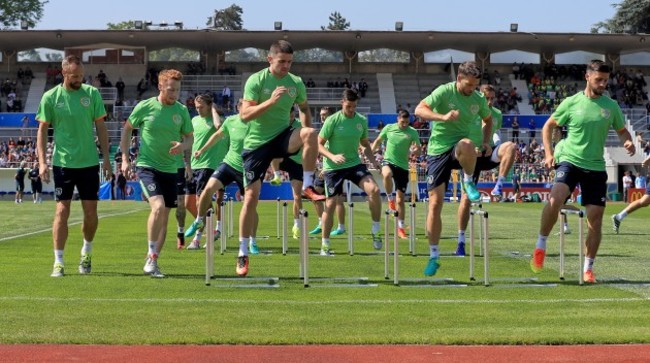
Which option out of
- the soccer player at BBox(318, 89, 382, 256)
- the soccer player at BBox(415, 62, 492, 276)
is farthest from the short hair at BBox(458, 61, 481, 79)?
the soccer player at BBox(318, 89, 382, 256)

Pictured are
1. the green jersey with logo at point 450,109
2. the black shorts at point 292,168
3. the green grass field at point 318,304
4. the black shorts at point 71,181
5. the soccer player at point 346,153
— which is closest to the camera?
the green grass field at point 318,304

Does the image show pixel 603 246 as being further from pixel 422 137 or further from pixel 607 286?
pixel 422 137

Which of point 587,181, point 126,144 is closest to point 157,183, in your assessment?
point 126,144

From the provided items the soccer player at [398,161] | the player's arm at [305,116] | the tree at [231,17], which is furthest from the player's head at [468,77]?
the tree at [231,17]

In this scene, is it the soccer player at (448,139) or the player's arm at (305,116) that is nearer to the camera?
the player's arm at (305,116)

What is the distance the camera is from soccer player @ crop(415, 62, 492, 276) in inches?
520

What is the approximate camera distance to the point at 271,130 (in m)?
12.8

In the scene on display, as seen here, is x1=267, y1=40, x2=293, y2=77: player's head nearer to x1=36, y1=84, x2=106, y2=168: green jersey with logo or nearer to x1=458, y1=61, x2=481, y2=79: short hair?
x1=458, y1=61, x2=481, y2=79: short hair

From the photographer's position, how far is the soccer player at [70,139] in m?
13.0

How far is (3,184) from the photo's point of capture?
5734 centimetres

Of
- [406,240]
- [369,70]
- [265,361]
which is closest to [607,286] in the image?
[265,361]

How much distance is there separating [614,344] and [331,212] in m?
8.86

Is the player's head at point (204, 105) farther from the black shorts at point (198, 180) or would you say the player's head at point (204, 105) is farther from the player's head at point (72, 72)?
the player's head at point (72, 72)

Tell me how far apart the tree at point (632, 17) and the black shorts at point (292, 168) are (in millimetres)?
85906
